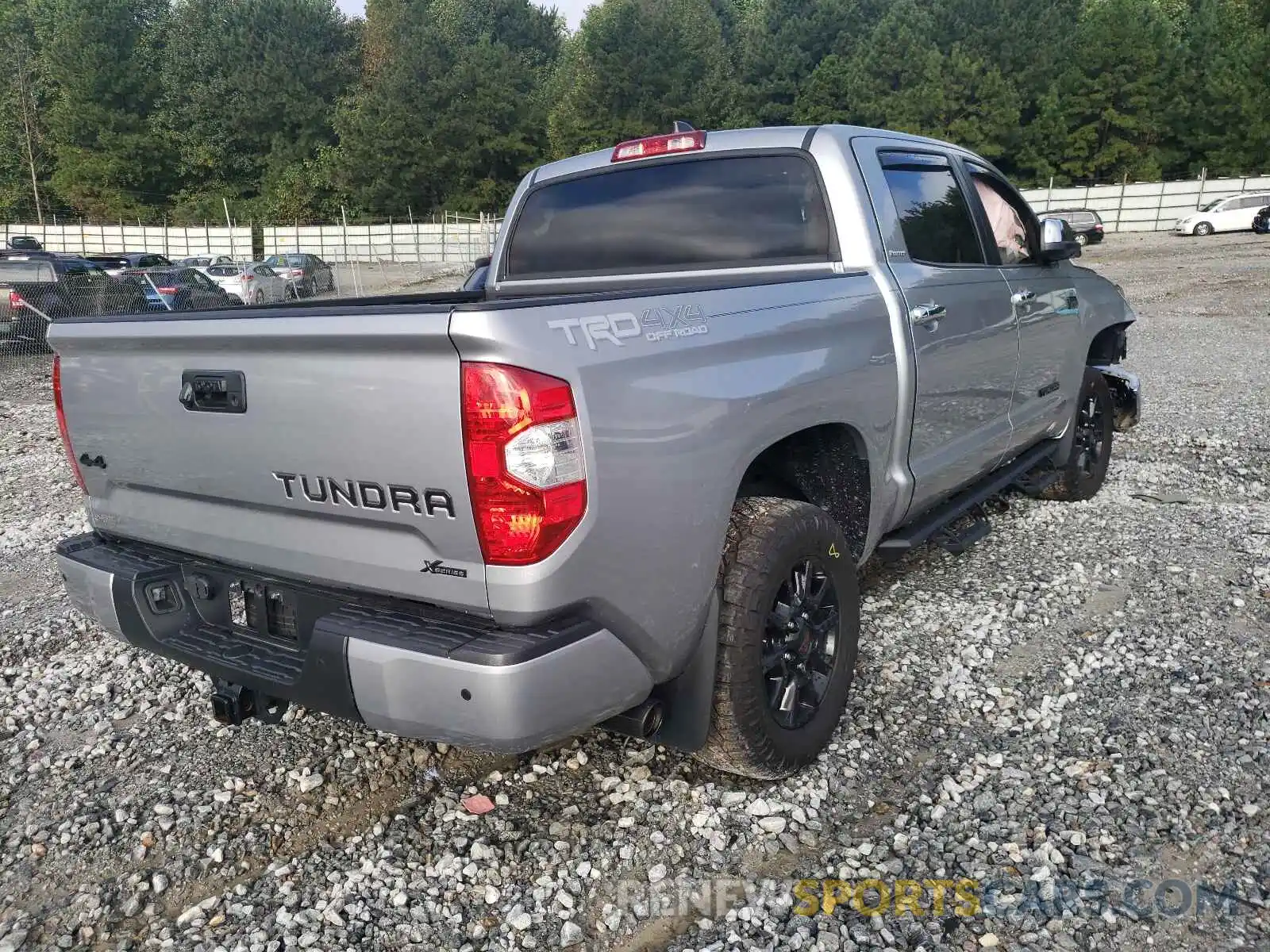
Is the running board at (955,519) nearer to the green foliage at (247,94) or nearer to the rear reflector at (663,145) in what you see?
the rear reflector at (663,145)

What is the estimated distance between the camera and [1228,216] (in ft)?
112

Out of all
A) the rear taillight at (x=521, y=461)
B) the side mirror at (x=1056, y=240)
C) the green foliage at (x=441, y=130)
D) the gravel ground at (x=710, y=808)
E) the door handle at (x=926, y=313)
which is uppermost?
the green foliage at (x=441, y=130)

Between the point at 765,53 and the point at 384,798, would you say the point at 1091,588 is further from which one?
the point at 765,53

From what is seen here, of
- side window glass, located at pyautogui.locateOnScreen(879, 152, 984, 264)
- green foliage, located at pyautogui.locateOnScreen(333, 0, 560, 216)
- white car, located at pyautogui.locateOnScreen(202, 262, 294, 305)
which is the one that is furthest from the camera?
green foliage, located at pyautogui.locateOnScreen(333, 0, 560, 216)

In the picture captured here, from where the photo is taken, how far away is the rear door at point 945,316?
3527 mm

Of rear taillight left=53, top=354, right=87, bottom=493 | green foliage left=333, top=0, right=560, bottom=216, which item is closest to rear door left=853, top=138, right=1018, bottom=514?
rear taillight left=53, top=354, right=87, bottom=493

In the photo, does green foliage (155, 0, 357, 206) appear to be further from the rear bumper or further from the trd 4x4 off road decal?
the trd 4x4 off road decal

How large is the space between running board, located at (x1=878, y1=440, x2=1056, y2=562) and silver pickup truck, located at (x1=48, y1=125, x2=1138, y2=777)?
1.3 inches

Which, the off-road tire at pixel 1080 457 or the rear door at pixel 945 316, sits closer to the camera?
the rear door at pixel 945 316

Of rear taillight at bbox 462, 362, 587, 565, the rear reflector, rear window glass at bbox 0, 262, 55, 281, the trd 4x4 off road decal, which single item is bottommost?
rear window glass at bbox 0, 262, 55, 281

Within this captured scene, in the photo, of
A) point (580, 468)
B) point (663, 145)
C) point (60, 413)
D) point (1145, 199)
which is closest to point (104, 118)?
point (1145, 199)

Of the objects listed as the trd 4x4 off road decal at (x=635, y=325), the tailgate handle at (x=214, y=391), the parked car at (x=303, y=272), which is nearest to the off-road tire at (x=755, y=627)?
the trd 4x4 off road decal at (x=635, y=325)

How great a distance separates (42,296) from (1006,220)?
13387 mm

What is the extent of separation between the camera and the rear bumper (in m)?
2.12
